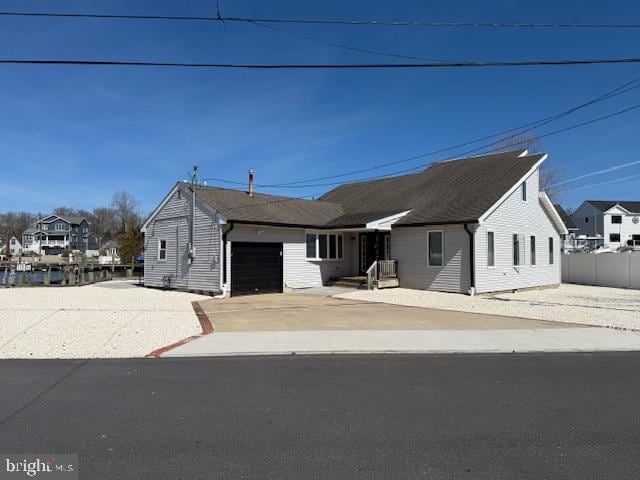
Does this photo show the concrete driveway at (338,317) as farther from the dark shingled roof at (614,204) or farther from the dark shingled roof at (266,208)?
the dark shingled roof at (614,204)

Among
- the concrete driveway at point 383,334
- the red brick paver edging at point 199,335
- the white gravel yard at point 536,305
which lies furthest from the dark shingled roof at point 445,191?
the red brick paver edging at point 199,335

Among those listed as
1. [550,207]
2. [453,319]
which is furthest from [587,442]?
[550,207]

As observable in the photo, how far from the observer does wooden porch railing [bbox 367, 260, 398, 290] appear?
20.9 metres

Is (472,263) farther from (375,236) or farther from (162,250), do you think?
(162,250)

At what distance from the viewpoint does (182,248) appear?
845 inches

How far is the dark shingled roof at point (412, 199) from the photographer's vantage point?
20531mm

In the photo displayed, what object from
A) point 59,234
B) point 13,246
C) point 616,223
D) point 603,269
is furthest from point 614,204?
point 13,246

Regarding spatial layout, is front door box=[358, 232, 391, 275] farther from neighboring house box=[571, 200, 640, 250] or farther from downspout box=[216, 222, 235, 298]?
neighboring house box=[571, 200, 640, 250]

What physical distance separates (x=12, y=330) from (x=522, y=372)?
33.6 ft

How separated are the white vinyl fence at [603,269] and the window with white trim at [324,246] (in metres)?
14.5

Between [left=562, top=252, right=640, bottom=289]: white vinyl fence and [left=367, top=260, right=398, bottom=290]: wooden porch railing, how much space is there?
12709mm

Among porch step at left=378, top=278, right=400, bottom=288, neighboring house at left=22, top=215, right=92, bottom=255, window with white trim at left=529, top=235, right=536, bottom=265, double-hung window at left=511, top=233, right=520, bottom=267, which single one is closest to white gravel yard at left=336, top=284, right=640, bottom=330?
porch step at left=378, top=278, right=400, bottom=288

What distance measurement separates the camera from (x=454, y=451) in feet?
14.3

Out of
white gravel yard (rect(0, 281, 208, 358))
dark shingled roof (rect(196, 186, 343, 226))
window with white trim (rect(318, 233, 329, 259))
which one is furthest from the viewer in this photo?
window with white trim (rect(318, 233, 329, 259))
